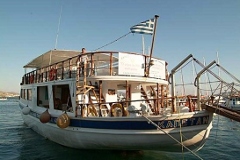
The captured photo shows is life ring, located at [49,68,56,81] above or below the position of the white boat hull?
above

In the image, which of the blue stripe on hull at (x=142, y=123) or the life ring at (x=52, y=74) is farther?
the life ring at (x=52, y=74)

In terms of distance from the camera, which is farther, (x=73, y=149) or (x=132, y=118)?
(x=73, y=149)

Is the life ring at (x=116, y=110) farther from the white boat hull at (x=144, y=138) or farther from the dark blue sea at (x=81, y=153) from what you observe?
the dark blue sea at (x=81, y=153)

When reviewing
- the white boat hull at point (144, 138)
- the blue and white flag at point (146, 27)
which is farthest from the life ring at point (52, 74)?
the blue and white flag at point (146, 27)

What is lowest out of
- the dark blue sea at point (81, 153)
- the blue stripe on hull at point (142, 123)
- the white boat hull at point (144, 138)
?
the dark blue sea at point (81, 153)

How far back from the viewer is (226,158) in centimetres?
938

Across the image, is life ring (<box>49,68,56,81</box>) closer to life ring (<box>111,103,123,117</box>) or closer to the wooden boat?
the wooden boat

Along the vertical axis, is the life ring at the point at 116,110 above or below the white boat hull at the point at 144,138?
above

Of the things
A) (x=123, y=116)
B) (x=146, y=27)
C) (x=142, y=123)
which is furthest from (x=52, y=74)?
(x=142, y=123)

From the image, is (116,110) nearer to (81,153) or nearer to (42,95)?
(81,153)

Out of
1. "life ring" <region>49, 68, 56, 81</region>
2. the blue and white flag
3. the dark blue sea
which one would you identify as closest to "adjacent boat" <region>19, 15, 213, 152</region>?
"life ring" <region>49, 68, 56, 81</region>

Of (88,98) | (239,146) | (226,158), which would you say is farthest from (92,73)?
(239,146)

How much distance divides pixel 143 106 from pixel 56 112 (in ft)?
16.6

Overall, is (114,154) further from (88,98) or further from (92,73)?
(92,73)
